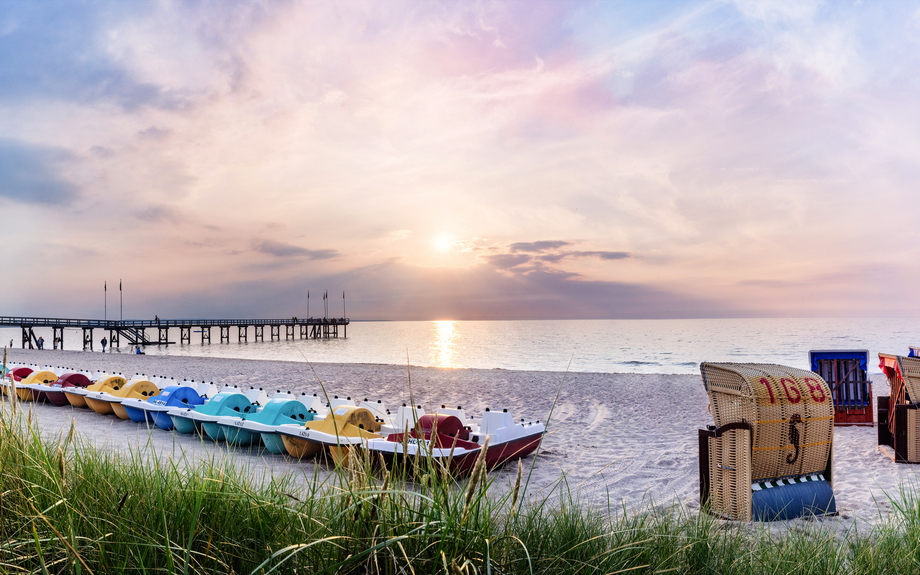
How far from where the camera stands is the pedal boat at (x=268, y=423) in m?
6.52

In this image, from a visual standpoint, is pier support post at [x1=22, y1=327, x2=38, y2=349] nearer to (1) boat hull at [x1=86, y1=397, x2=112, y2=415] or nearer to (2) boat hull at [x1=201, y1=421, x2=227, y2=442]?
(1) boat hull at [x1=86, y1=397, x2=112, y2=415]

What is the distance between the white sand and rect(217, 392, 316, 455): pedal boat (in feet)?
0.56

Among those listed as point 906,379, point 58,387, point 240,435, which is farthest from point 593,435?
point 58,387

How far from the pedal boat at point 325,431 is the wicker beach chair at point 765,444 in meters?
3.56

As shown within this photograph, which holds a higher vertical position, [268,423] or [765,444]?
[765,444]

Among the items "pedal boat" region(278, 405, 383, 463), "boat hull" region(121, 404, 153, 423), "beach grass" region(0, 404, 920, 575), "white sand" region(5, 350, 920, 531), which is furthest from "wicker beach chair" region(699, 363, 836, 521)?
"boat hull" region(121, 404, 153, 423)

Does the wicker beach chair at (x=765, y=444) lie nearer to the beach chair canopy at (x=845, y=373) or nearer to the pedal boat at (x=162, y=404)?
the beach chair canopy at (x=845, y=373)

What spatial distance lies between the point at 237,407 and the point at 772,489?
21.7 feet

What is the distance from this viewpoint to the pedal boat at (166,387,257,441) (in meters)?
7.07

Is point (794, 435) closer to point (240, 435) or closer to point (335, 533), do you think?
point (335, 533)

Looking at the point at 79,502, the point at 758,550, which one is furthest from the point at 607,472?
the point at 79,502

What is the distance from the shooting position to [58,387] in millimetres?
10258

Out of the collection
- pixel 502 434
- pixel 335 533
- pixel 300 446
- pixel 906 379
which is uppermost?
pixel 335 533

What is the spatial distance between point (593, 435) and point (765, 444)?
14.1 ft
